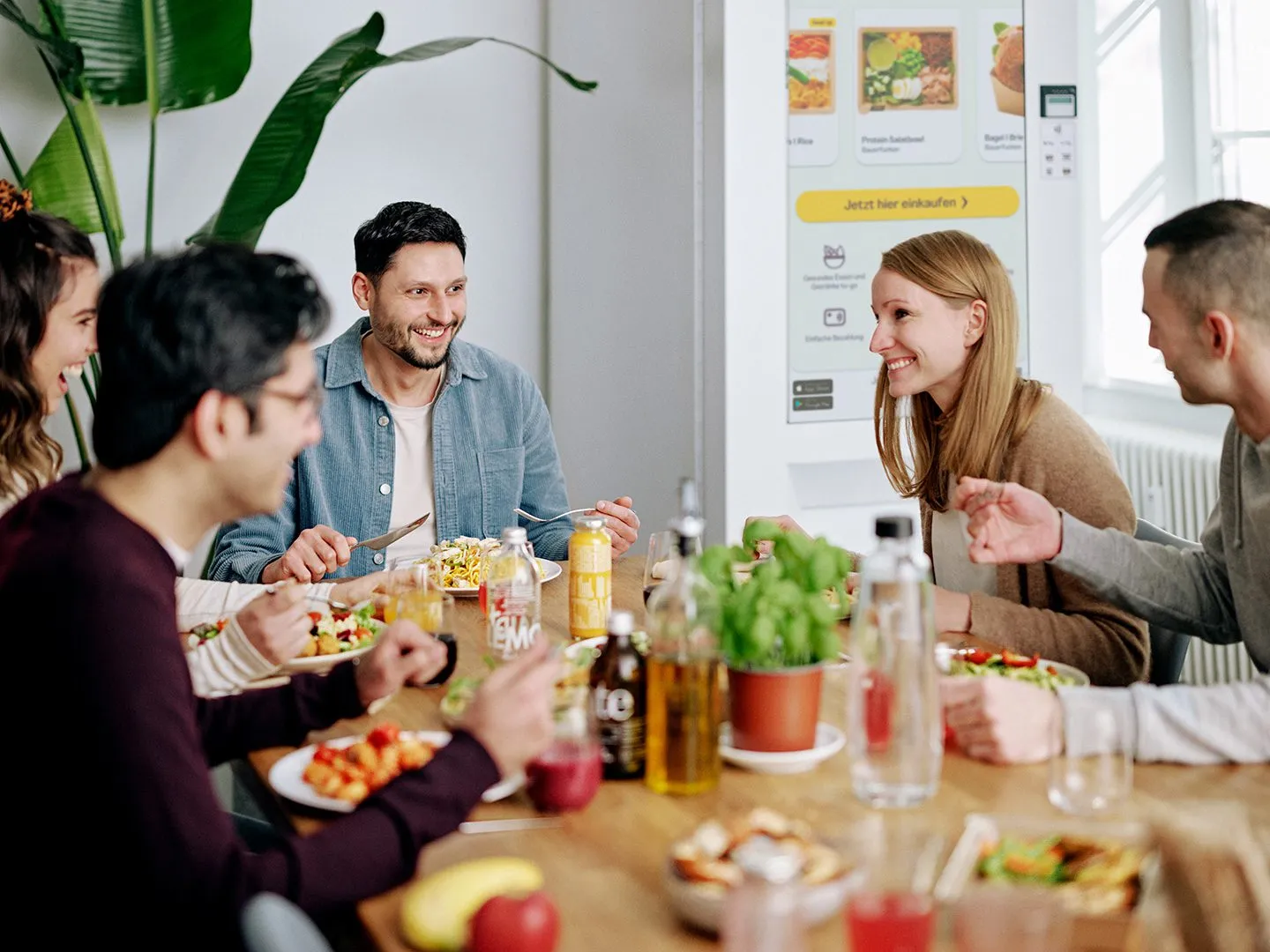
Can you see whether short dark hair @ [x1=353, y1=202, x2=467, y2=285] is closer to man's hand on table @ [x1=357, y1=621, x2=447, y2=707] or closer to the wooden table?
man's hand on table @ [x1=357, y1=621, x2=447, y2=707]

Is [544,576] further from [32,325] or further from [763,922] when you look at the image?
[763,922]

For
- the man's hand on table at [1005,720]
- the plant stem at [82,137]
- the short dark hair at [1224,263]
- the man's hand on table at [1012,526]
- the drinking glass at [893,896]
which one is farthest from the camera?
the plant stem at [82,137]

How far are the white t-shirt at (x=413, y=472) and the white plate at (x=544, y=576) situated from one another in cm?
37

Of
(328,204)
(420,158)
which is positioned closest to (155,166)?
(328,204)

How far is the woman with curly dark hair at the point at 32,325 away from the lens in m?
2.27

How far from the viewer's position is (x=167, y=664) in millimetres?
1182

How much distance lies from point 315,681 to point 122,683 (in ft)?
1.84

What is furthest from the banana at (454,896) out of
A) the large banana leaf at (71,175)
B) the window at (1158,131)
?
the window at (1158,131)

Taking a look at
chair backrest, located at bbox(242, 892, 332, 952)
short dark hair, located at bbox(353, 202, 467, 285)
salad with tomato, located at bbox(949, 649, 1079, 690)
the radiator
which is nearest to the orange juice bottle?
salad with tomato, located at bbox(949, 649, 1079, 690)

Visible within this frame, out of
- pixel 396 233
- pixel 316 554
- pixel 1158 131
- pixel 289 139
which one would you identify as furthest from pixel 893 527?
pixel 1158 131

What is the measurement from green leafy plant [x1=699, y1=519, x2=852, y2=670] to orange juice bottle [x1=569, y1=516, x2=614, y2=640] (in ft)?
1.56

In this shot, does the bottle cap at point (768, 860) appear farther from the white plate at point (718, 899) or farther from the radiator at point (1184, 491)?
the radiator at point (1184, 491)

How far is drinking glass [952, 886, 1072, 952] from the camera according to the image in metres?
0.92

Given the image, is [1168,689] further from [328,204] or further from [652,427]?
[328,204]
